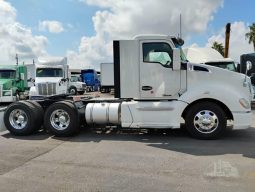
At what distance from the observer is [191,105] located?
912 centimetres

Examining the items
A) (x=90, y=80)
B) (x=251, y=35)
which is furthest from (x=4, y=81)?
(x=251, y=35)

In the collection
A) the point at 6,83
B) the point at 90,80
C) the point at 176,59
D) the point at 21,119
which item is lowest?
the point at 21,119

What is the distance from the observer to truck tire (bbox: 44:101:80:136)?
969cm

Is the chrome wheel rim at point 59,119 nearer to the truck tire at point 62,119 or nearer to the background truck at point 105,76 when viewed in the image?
the truck tire at point 62,119

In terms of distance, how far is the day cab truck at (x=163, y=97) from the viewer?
891 cm

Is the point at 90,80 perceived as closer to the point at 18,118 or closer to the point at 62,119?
the point at 18,118

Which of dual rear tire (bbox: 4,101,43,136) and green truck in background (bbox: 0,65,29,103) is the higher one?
green truck in background (bbox: 0,65,29,103)

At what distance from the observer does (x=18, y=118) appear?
10305 millimetres


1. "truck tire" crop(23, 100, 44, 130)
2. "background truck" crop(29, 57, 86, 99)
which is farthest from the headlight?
"background truck" crop(29, 57, 86, 99)

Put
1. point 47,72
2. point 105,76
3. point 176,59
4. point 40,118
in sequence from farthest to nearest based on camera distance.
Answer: point 105,76 → point 47,72 → point 40,118 → point 176,59

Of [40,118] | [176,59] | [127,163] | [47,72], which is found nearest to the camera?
[127,163]

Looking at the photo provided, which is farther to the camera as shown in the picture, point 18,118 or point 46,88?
point 46,88

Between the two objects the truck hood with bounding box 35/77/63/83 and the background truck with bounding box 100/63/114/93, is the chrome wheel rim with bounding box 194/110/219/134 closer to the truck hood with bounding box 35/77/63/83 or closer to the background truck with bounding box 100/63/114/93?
the truck hood with bounding box 35/77/63/83

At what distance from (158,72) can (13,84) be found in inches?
653
